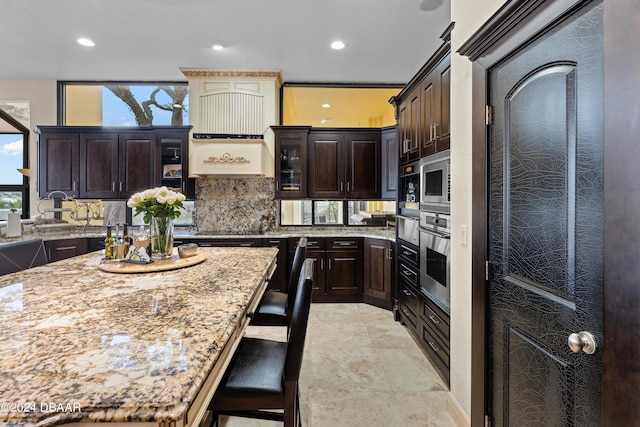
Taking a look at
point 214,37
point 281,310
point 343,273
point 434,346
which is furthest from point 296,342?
point 214,37

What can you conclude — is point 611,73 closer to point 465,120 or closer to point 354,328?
point 465,120

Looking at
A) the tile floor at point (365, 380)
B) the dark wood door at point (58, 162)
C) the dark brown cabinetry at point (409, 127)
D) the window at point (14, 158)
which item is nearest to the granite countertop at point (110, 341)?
the tile floor at point (365, 380)

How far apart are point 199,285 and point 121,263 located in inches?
29.7

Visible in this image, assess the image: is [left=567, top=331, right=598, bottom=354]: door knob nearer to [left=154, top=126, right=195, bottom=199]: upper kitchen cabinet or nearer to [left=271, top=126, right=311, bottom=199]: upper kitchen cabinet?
[left=271, top=126, right=311, bottom=199]: upper kitchen cabinet

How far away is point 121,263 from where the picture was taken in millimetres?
1867

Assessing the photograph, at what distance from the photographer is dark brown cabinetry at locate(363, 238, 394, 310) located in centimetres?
376

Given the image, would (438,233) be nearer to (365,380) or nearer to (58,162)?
(365,380)

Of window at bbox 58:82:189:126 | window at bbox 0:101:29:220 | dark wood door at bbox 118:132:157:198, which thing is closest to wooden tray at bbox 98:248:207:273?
dark wood door at bbox 118:132:157:198

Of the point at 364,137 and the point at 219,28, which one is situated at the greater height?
the point at 219,28

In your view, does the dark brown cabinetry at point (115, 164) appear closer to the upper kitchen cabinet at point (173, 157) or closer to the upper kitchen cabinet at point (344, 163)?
the upper kitchen cabinet at point (173, 157)

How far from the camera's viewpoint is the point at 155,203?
1.96 meters

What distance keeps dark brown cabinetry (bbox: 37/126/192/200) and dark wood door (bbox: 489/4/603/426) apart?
12.7 ft

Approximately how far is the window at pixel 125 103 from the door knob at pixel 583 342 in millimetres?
4797

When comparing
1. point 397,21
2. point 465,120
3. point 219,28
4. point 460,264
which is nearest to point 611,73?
point 465,120
